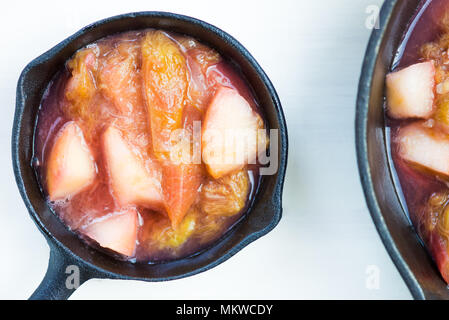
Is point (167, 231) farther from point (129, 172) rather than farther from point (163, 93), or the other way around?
point (163, 93)

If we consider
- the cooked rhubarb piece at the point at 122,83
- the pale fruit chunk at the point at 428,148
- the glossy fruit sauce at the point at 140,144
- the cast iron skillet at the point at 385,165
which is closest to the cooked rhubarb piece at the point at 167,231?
the glossy fruit sauce at the point at 140,144

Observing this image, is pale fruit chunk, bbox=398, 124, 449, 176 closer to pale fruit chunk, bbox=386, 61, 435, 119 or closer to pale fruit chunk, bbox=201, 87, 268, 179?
pale fruit chunk, bbox=386, 61, 435, 119

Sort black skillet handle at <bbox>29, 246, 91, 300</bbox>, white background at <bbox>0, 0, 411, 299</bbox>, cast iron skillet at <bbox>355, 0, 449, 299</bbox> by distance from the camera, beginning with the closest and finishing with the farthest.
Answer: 1. cast iron skillet at <bbox>355, 0, 449, 299</bbox>
2. black skillet handle at <bbox>29, 246, 91, 300</bbox>
3. white background at <bbox>0, 0, 411, 299</bbox>

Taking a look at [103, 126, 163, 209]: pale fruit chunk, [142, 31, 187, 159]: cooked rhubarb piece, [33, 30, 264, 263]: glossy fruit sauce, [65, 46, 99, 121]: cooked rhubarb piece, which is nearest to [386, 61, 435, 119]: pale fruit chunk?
[33, 30, 264, 263]: glossy fruit sauce

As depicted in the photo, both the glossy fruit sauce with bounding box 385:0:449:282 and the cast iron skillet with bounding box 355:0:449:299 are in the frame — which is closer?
the cast iron skillet with bounding box 355:0:449:299

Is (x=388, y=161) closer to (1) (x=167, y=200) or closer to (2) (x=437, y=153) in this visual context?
(2) (x=437, y=153)

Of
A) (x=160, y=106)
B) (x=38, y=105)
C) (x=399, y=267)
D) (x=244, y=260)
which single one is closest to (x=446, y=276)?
(x=399, y=267)
